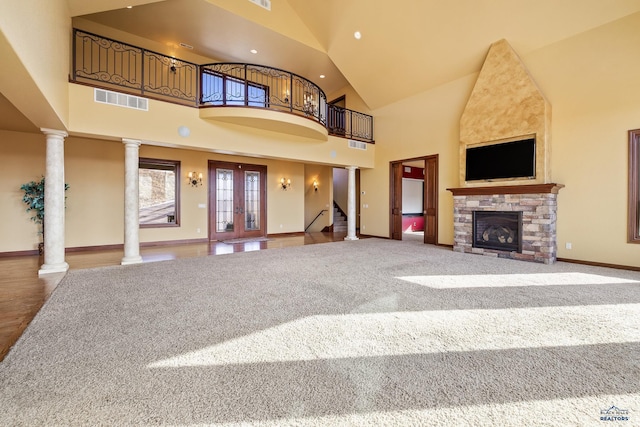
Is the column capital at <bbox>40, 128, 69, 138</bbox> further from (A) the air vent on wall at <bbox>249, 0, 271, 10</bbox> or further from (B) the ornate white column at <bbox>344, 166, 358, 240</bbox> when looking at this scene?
(B) the ornate white column at <bbox>344, 166, 358, 240</bbox>

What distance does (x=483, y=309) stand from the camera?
3262 mm

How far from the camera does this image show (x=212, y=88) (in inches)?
377

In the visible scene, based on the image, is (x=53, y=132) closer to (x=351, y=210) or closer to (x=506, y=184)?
(x=351, y=210)

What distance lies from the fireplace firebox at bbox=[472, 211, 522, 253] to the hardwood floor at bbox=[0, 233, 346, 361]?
5.45 m

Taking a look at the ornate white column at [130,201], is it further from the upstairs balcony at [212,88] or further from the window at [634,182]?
the window at [634,182]

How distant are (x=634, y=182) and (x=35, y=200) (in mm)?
12210

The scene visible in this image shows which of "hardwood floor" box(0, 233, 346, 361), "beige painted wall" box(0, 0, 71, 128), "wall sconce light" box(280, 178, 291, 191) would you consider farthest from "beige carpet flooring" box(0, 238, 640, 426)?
"wall sconce light" box(280, 178, 291, 191)

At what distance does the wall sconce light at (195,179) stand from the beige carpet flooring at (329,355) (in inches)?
201

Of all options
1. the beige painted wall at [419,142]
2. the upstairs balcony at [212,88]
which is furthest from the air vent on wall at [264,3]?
the beige painted wall at [419,142]

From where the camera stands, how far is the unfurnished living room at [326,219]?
190 cm

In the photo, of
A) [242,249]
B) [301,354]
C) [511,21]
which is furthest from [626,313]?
[242,249]

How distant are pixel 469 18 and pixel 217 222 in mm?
8842

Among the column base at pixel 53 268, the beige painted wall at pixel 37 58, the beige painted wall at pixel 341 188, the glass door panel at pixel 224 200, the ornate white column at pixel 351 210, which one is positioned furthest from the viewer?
the beige painted wall at pixel 341 188

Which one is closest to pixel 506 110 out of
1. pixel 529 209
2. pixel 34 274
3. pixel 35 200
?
pixel 529 209
